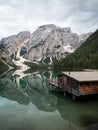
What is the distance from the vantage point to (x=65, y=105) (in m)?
46.6

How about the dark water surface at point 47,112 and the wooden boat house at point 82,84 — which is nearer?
the dark water surface at point 47,112

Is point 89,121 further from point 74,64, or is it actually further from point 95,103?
point 74,64

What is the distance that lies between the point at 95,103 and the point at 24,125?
18.8 metres

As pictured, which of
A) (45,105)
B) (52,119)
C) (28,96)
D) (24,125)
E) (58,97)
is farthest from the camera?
(28,96)

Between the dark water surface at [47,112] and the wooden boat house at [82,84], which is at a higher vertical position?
the wooden boat house at [82,84]

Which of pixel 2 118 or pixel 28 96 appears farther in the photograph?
pixel 28 96

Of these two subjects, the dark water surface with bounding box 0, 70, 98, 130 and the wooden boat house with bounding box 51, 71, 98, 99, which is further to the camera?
the wooden boat house with bounding box 51, 71, 98, 99

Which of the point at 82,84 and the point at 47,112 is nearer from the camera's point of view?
the point at 47,112

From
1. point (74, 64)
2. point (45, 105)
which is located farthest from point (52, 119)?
point (74, 64)

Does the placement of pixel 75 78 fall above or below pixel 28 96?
above

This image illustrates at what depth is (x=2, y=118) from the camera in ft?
121

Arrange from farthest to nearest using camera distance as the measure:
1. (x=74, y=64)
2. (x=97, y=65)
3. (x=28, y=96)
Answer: (x=74, y=64)
(x=97, y=65)
(x=28, y=96)

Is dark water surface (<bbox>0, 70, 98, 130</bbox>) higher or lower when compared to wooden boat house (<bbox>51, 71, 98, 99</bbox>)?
lower

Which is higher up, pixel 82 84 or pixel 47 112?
pixel 82 84
